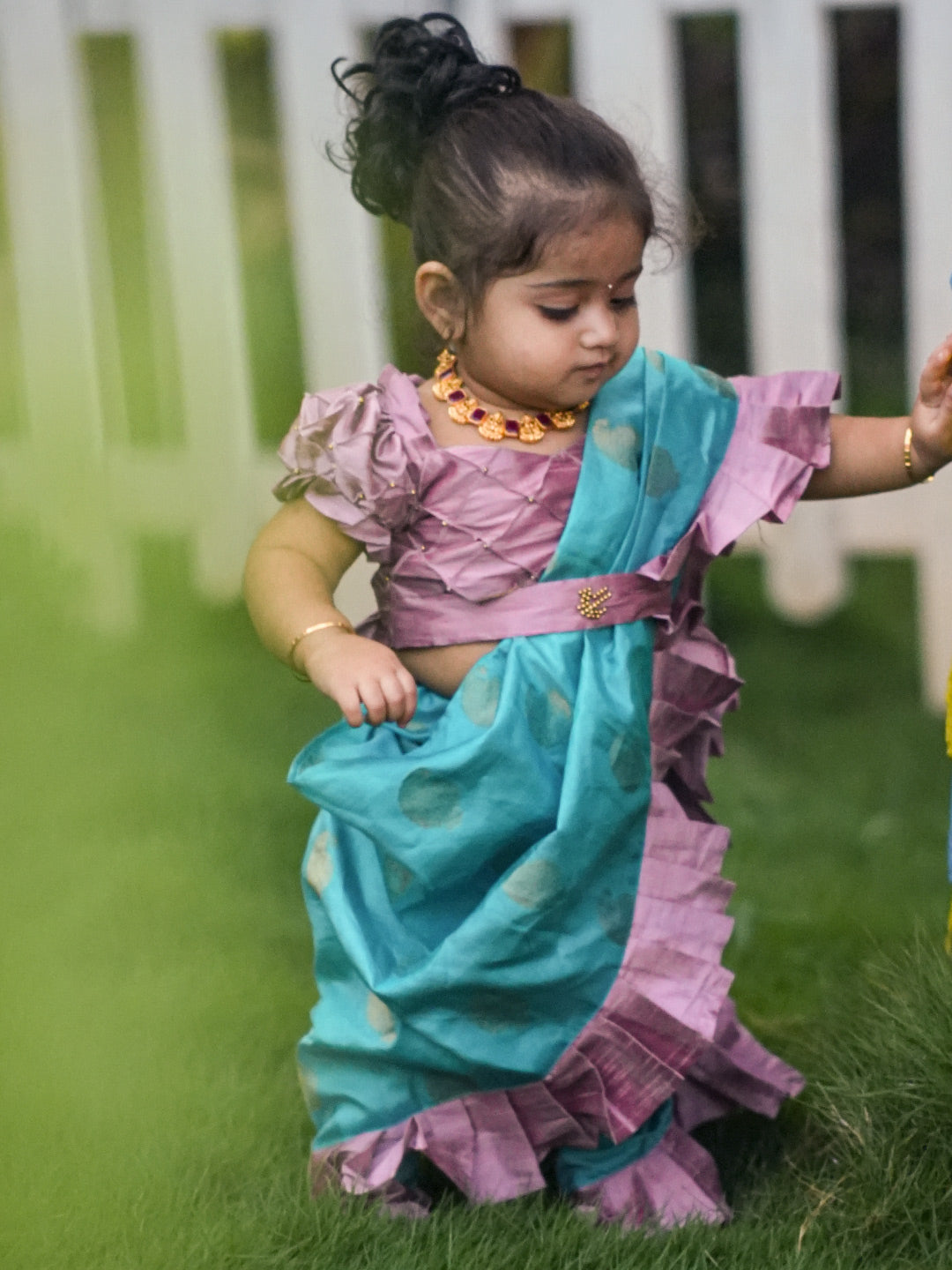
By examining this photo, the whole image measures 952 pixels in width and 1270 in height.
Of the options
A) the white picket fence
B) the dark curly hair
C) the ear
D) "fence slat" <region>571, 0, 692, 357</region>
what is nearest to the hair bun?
the dark curly hair

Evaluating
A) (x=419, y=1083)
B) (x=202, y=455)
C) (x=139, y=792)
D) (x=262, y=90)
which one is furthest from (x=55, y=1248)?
(x=262, y=90)

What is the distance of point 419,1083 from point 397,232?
2.22 metres

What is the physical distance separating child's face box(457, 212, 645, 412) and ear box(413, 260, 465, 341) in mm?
34

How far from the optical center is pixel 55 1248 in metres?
1.50

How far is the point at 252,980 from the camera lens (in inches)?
92.0

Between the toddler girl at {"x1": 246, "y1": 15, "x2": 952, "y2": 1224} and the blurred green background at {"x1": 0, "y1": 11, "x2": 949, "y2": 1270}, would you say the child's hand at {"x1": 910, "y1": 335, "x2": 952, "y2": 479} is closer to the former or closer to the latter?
the toddler girl at {"x1": 246, "y1": 15, "x2": 952, "y2": 1224}

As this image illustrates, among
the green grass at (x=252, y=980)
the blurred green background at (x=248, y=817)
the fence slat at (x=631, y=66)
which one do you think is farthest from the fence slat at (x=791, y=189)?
the green grass at (x=252, y=980)

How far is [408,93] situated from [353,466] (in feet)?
1.32

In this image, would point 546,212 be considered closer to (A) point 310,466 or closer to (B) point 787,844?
(A) point 310,466

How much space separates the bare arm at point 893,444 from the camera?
5.15 ft

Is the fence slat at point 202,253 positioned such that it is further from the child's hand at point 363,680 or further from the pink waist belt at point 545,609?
the child's hand at point 363,680

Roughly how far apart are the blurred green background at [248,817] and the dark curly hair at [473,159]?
22cm

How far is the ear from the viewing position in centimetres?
165

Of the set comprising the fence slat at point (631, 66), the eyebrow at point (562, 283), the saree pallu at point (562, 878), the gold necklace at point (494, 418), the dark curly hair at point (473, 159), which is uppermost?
the fence slat at point (631, 66)
